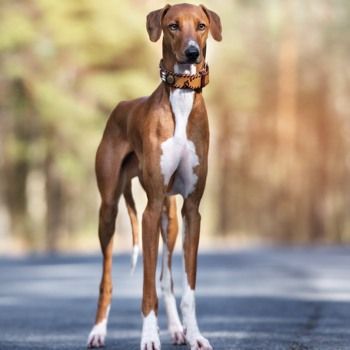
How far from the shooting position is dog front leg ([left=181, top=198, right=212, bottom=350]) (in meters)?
7.51

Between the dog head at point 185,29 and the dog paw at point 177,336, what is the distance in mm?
1873

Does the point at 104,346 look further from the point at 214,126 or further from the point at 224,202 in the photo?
the point at 224,202

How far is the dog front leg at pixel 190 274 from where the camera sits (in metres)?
7.51

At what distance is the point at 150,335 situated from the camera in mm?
7344

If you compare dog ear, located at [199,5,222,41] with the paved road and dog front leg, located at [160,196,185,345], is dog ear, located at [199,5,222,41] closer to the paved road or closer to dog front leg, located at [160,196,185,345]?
dog front leg, located at [160,196,185,345]

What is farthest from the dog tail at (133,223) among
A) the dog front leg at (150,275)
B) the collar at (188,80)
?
the collar at (188,80)

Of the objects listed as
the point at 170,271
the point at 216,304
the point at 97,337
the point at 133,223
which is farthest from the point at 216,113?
the point at 97,337

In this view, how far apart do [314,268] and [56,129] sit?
17941 millimetres

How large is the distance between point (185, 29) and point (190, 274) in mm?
1458

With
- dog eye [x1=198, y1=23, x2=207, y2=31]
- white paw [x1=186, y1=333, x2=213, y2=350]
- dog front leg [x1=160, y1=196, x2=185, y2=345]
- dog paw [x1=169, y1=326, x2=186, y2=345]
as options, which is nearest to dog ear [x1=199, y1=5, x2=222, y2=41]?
dog eye [x1=198, y1=23, x2=207, y2=31]

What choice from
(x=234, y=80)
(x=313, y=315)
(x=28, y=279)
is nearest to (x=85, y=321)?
(x=313, y=315)

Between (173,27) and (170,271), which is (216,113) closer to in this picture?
(170,271)

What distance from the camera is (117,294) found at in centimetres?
1309

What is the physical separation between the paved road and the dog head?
5.78ft
